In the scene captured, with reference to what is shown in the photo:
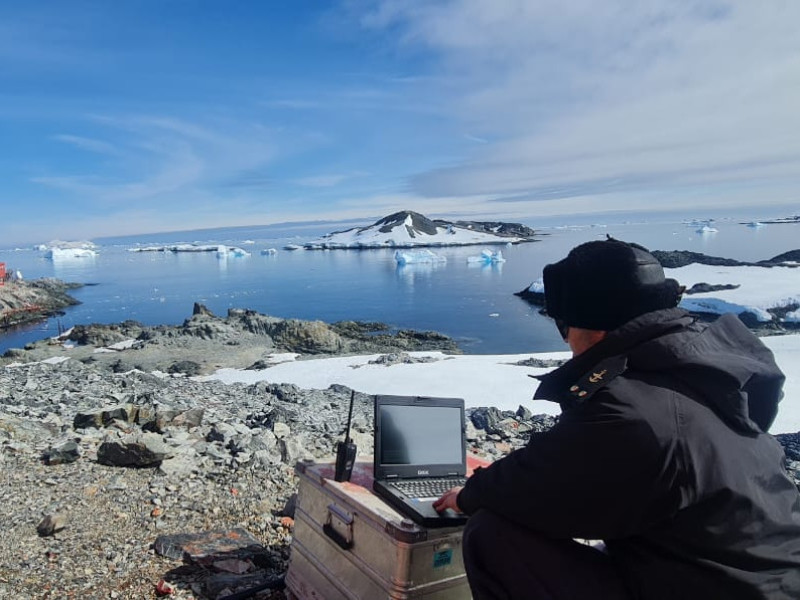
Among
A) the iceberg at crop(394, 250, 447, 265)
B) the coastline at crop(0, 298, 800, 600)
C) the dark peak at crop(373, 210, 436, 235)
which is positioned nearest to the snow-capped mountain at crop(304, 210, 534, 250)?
the dark peak at crop(373, 210, 436, 235)

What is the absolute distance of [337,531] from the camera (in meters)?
2.31

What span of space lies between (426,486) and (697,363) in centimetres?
127

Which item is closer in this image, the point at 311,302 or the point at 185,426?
the point at 185,426

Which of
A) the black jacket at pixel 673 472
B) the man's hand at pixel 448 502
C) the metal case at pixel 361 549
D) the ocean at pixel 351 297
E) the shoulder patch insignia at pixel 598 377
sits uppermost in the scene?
the shoulder patch insignia at pixel 598 377

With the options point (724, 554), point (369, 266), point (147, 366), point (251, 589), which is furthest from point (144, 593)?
point (369, 266)

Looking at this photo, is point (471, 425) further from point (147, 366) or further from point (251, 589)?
point (147, 366)

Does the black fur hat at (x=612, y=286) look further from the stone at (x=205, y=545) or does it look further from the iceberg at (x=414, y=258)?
the iceberg at (x=414, y=258)

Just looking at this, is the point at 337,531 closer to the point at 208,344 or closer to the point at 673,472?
the point at 673,472

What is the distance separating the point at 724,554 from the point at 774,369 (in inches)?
20.9

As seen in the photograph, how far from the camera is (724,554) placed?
1.45 meters

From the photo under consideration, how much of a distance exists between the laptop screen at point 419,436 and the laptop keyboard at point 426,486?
4 centimetres

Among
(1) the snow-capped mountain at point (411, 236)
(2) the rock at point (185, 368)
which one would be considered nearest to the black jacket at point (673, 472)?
(2) the rock at point (185, 368)

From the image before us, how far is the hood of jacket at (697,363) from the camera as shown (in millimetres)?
1485

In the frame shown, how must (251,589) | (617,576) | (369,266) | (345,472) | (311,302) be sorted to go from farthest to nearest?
(369,266)
(311,302)
(251,589)
(345,472)
(617,576)
